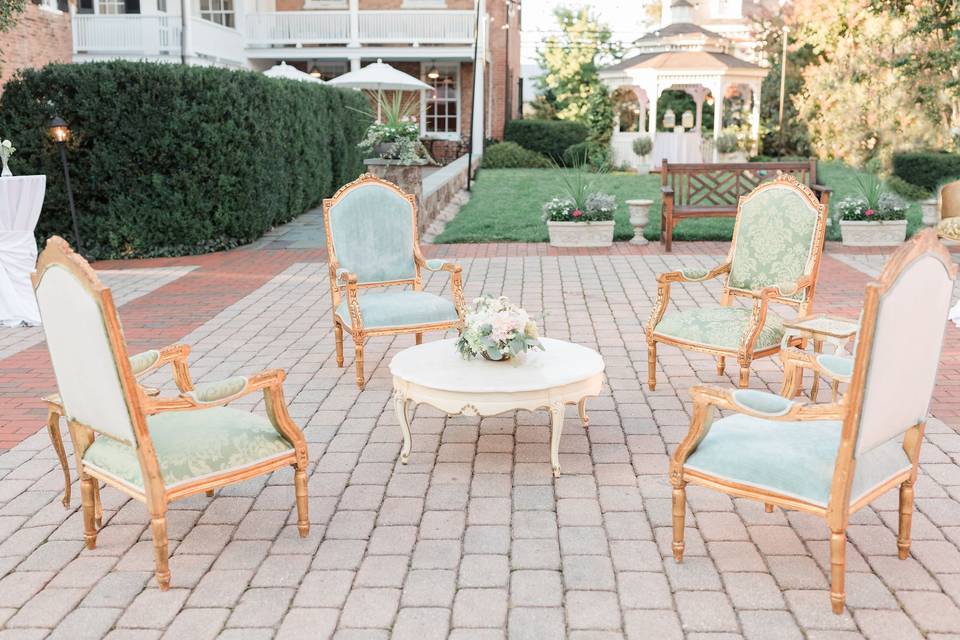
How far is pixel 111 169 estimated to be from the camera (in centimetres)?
1136

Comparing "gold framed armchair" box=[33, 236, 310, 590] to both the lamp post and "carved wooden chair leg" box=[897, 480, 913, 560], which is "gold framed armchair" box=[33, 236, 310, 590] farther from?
the lamp post

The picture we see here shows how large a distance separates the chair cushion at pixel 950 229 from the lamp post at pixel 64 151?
947 centimetres

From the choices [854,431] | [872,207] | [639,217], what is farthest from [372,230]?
[872,207]

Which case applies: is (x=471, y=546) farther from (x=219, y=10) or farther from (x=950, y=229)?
(x=219, y=10)

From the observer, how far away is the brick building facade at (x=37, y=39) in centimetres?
1561

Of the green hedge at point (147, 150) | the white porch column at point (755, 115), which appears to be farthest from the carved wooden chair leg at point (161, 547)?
the white porch column at point (755, 115)

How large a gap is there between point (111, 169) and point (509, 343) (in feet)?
26.7

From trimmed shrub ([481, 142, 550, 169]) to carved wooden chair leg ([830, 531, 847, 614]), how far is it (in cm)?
2389

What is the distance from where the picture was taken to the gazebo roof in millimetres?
24312

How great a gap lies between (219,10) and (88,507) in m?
23.2

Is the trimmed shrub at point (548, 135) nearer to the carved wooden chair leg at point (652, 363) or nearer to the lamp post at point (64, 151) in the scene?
the lamp post at point (64, 151)

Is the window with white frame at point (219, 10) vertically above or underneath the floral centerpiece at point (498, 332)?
above

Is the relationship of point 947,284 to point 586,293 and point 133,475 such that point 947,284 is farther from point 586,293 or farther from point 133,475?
point 586,293

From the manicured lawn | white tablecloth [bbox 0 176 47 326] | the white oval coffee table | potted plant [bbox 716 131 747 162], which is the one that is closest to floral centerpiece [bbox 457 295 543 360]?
the white oval coffee table
